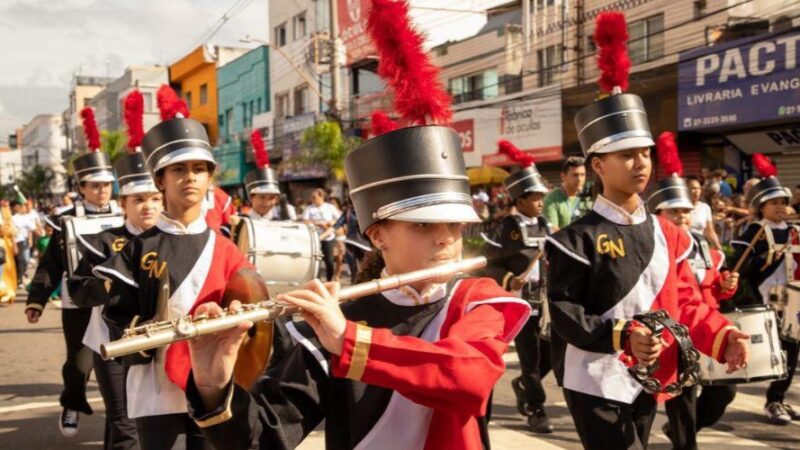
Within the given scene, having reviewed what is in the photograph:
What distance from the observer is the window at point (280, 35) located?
4250 centimetres

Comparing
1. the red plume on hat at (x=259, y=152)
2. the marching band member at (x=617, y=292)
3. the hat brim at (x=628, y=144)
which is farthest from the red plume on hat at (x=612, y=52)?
the red plume on hat at (x=259, y=152)

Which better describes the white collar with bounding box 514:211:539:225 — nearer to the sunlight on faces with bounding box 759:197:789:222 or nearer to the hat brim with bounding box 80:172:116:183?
the sunlight on faces with bounding box 759:197:789:222

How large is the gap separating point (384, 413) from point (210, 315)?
2.09 feet

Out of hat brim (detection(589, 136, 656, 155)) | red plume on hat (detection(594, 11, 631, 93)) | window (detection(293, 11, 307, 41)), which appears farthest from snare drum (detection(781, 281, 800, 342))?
window (detection(293, 11, 307, 41))

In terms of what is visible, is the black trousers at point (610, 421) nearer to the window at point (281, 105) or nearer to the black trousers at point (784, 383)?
the black trousers at point (784, 383)

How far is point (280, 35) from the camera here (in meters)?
43.1

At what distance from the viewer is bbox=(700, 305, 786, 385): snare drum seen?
5410 millimetres

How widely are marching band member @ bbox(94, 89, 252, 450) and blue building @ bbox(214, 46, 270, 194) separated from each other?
35750mm

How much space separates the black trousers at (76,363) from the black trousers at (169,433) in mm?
2741

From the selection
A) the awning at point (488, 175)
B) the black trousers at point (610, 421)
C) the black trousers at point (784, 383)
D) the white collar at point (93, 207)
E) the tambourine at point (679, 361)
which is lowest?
the black trousers at point (784, 383)

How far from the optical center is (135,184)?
577 cm

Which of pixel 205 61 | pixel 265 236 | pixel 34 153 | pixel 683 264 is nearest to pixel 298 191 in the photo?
pixel 205 61

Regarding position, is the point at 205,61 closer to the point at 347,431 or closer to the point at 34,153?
the point at 347,431

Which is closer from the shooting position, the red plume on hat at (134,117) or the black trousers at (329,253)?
the red plume on hat at (134,117)
